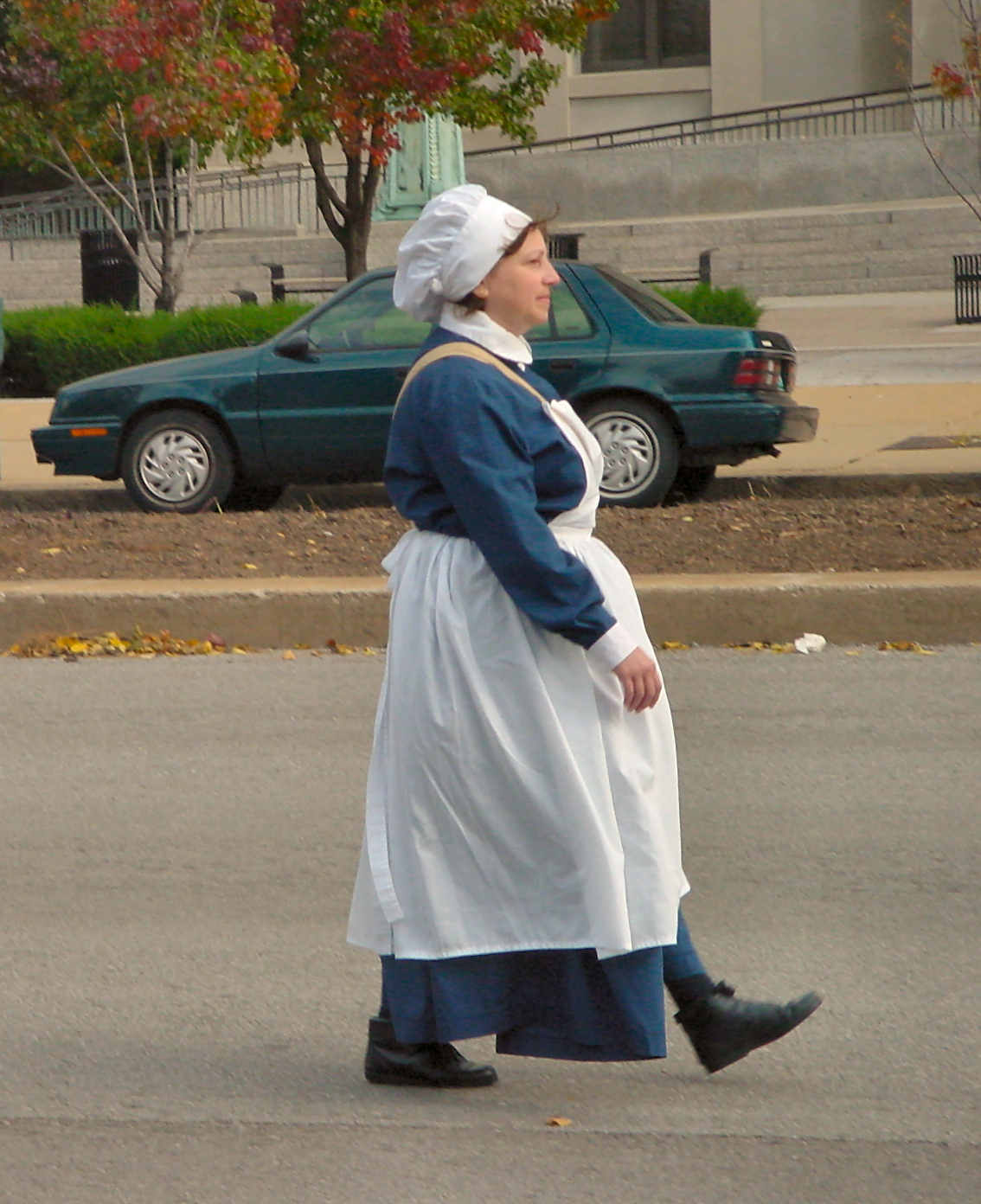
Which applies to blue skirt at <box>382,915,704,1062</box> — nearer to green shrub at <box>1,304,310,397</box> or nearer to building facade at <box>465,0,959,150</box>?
green shrub at <box>1,304,310,397</box>

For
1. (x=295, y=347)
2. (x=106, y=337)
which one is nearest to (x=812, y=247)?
(x=106, y=337)

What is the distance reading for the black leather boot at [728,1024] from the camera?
12.7ft

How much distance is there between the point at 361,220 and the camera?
74.4ft

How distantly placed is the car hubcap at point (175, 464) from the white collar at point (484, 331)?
27.2 feet

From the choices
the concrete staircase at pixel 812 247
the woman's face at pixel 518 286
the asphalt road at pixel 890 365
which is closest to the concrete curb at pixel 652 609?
the woman's face at pixel 518 286

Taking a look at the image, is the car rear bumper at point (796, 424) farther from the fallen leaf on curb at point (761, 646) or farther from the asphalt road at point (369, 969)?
the asphalt road at point (369, 969)

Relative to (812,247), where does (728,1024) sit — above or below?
below

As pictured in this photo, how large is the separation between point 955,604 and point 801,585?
675 millimetres

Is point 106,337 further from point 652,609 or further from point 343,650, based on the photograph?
point 652,609

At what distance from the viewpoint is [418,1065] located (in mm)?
3893

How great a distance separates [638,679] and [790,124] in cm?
4069

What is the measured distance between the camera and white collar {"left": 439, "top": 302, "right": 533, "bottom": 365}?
3.72 meters

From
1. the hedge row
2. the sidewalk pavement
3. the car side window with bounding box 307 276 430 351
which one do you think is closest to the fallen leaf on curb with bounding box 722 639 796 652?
the sidewalk pavement

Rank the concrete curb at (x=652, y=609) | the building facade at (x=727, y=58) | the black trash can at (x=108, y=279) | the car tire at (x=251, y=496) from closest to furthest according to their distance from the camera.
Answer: the concrete curb at (x=652, y=609) → the car tire at (x=251, y=496) → the black trash can at (x=108, y=279) → the building facade at (x=727, y=58)
